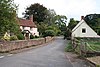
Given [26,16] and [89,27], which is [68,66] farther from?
[26,16]

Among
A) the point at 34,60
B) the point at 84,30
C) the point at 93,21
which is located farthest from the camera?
the point at 93,21

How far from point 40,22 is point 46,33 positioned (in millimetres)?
15054

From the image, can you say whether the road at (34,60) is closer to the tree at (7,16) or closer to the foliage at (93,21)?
the tree at (7,16)

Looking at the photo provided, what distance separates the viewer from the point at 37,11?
334 feet

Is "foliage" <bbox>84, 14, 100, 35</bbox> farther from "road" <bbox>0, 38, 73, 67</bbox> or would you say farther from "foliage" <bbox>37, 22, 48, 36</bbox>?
"road" <bbox>0, 38, 73, 67</bbox>

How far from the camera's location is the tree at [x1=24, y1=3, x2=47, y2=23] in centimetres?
10131

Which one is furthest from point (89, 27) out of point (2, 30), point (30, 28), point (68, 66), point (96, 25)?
point (68, 66)

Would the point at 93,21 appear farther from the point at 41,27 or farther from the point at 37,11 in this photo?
the point at 37,11

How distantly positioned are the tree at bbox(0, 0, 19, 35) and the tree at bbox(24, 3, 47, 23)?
68905 millimetres

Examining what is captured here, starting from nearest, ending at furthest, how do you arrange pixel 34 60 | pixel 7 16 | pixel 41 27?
1. pixel 34 60
2. pixel 7 16
3. pixel 41 27

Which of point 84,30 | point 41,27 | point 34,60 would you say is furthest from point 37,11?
point 34,60

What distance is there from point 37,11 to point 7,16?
2770 inches

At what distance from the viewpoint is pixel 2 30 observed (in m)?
32.2

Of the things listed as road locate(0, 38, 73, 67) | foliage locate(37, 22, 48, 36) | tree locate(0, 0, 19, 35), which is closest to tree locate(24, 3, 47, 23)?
foliage locate(37, 22, 48, 36)
